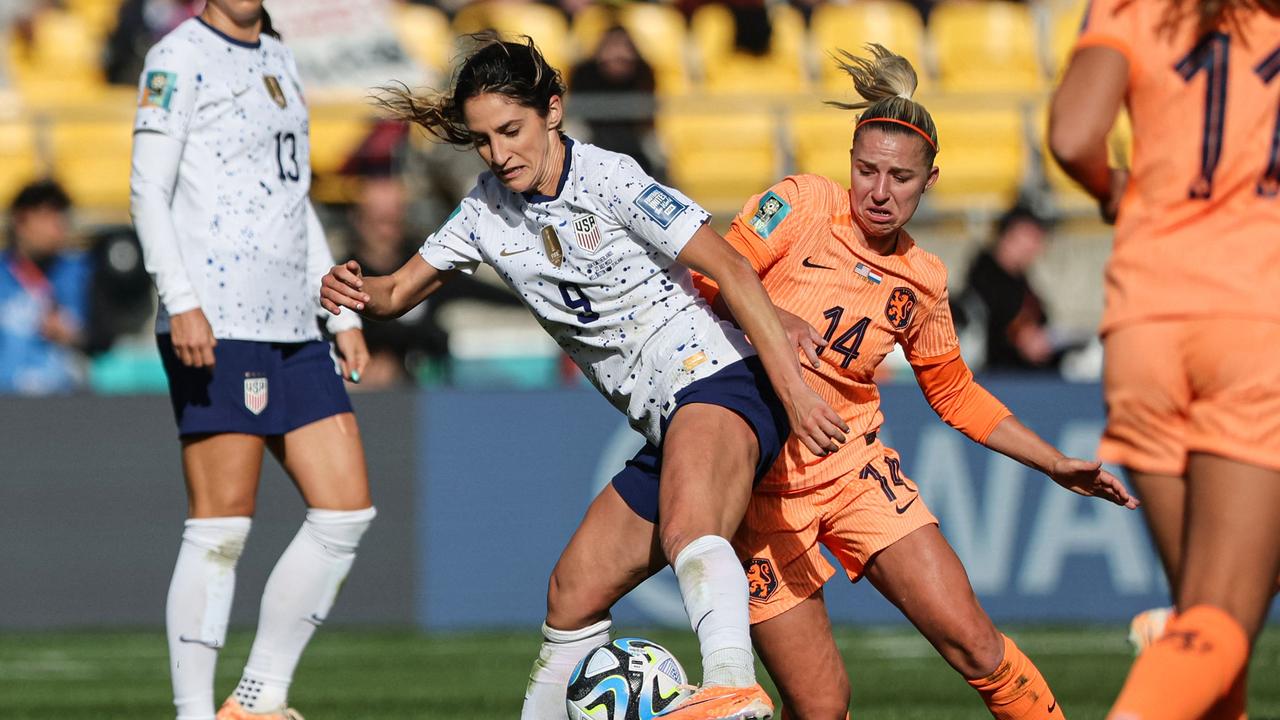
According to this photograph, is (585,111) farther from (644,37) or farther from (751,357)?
(751,357)

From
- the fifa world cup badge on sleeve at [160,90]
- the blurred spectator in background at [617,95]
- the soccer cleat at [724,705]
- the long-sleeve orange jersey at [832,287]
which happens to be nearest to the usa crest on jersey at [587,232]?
the long-sleeve orange jersey at [832,287]

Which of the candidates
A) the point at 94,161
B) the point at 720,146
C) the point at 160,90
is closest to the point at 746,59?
the point at 720,146

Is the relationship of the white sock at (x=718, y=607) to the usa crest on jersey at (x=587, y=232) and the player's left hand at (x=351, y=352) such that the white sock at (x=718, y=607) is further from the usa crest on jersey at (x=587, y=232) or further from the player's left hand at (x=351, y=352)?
the player's left hand at (x=351, y=352)

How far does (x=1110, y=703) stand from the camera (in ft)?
21.5

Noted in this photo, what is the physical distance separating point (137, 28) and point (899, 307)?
370 inches

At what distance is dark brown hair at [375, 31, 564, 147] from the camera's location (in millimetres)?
4312

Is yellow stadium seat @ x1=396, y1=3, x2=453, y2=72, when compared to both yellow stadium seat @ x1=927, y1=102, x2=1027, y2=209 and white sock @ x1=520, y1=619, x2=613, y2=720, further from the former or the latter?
white sock @ x1=520, y1=619, x2=613, y2=720

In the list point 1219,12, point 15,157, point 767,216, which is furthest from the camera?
point 15,157

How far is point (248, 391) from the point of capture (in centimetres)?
507

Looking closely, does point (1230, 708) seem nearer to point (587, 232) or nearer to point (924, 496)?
point (587, 232)

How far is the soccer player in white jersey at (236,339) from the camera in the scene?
4.98m

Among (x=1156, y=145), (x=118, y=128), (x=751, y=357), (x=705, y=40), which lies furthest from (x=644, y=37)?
(x=1156, y=145)

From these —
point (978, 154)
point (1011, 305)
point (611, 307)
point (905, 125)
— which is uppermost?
point (905, 125)

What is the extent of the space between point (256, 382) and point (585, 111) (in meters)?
6.35
